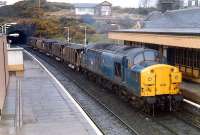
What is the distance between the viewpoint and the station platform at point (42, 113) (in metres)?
16.7

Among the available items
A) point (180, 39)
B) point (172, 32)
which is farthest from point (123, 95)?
point (172, 32)

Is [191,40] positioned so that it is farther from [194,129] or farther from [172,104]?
[194,129]

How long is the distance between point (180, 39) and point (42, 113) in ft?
28.3

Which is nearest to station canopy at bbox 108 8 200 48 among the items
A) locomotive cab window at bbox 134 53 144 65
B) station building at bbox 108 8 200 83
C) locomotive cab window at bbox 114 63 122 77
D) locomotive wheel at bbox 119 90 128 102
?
station building at bbox 108 8 200 83

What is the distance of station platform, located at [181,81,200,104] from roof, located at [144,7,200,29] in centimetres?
566

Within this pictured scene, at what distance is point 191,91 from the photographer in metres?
21.2

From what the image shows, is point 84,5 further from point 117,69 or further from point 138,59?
point 138,59

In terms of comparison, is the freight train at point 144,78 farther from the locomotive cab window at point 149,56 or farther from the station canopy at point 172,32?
the station canopy at point 172,32

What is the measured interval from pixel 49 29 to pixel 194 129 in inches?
2836

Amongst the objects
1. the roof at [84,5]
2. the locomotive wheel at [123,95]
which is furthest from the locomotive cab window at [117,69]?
the roof at [84,5]

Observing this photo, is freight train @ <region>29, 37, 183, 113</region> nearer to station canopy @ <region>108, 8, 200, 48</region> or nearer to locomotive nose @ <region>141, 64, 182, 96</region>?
locomotive nose @ <region>141, 64, 182, 96</region>

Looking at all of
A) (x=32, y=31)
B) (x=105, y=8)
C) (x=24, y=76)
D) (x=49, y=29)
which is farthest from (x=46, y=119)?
(x=105, y=8)

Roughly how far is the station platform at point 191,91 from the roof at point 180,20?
566 cm

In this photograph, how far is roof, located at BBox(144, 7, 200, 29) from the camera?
29.7 meters
